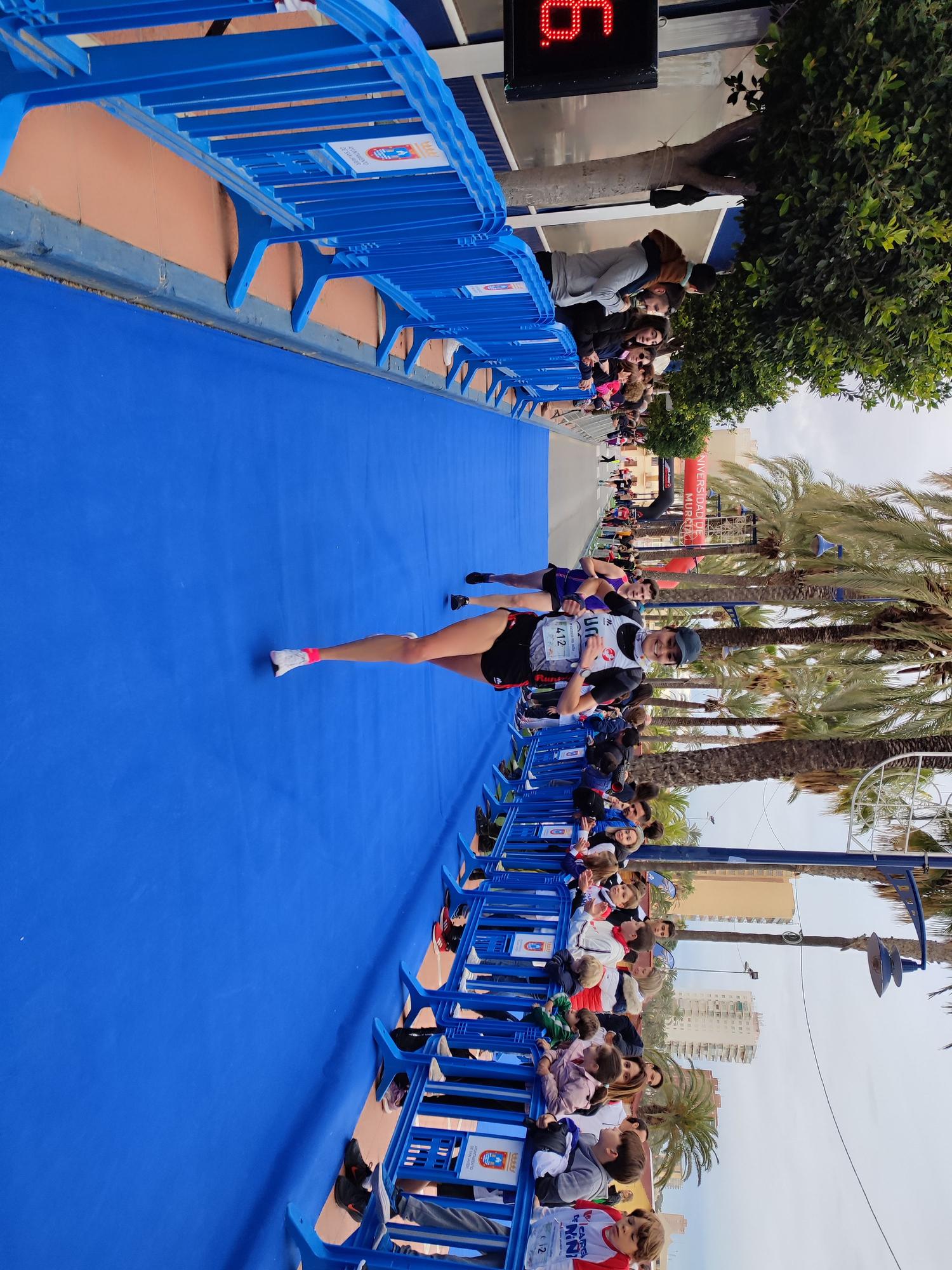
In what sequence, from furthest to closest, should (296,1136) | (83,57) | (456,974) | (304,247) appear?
1. (456,974)
2. (304,247)
3. (296,1136)
4. (83,57)

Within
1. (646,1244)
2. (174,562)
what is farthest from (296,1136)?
(174,562)

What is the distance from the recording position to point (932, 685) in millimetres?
7367

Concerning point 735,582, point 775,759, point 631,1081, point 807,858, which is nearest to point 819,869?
point 775,759

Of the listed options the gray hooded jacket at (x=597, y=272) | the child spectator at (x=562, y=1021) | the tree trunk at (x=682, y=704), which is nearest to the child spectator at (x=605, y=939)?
the child spectator at (x=562, y=1021)

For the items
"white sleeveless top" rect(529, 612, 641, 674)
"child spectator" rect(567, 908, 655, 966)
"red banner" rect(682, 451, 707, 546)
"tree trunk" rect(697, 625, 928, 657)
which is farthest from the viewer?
"red banner" rect(682, 451, 707, 546)

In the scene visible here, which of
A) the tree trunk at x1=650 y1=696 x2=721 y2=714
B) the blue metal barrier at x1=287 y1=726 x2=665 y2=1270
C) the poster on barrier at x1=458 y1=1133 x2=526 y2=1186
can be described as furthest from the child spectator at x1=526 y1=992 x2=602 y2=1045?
the tree trunk at x1=650 y1=696 x2=721 y2=714

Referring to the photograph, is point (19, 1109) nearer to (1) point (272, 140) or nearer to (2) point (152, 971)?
(2) point (152, 971)

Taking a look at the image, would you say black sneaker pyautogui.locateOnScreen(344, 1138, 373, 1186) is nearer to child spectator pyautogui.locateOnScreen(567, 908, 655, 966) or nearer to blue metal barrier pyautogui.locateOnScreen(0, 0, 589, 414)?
child spectator pyautogui.locateOnScreen(567, 908, 655, 966)

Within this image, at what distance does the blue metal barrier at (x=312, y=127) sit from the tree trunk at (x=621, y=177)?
0.63 m

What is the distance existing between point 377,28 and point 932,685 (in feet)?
23.5

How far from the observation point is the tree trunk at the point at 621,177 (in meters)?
5.65

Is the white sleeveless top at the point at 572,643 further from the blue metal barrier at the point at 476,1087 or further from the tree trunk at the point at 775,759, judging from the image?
the tree trunk at the point at 775,759

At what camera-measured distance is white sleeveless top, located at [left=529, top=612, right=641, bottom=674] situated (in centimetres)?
502

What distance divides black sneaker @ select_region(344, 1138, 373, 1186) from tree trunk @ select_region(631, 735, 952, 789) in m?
4.77
